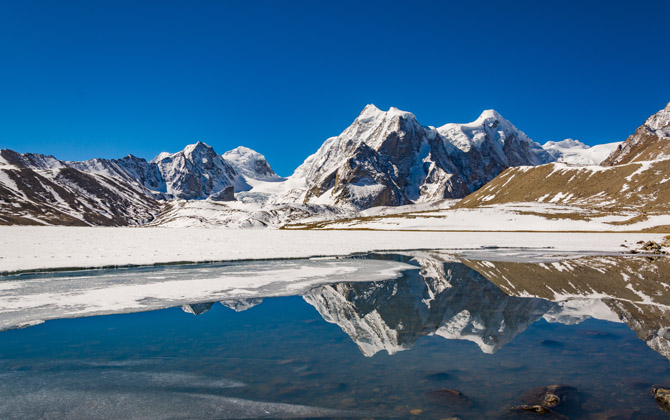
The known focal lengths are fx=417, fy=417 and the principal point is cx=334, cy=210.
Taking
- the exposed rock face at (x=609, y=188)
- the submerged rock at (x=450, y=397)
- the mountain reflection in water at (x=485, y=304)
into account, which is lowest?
the submerged rock at (x=450, y=397)

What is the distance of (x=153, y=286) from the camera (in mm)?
21531

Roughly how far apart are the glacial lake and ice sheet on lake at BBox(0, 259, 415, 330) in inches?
6.5

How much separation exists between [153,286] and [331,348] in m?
13.2

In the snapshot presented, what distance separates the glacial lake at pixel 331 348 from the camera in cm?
846

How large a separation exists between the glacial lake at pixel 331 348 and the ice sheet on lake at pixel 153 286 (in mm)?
165

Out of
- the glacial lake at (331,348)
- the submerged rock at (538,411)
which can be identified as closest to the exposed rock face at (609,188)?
the glacial lake at (331,348)

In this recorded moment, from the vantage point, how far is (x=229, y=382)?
962cm

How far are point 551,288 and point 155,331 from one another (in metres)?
18.0

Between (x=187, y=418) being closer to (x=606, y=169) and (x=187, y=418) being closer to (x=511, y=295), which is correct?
(x=511, y=295)

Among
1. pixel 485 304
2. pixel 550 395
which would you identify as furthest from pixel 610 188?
pixel 550 395

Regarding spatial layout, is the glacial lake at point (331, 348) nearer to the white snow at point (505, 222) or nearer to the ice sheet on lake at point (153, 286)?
the ice sheet on lake at point (153, 286)

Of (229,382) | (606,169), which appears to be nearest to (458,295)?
(229,382)

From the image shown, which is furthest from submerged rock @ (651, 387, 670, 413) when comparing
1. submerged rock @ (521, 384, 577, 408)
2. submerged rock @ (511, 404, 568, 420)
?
submerged rock @ (511, 404, 568, 420)

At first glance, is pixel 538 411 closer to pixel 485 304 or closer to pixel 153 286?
pixel 485 304
